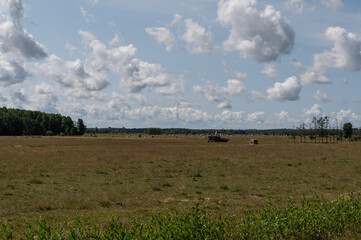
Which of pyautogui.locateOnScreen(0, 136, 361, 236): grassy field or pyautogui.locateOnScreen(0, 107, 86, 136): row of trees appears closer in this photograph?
pyautogui.locateOnScreen(0, 136, 361, 236): grassy field

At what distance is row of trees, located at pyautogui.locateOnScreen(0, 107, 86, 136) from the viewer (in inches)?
6393

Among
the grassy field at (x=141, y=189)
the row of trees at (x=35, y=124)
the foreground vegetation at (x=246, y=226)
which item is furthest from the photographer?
the row of trees at (x=35, y=124)

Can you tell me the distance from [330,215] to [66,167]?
83.6 feet

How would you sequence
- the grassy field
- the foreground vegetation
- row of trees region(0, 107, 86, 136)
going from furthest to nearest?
row of trees region(0, 107, 86, 136) < the grassy field < the foreground vegetation

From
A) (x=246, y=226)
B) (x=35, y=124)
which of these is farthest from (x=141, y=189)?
(x=35, y=124)

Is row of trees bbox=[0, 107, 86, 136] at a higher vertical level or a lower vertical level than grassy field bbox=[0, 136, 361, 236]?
higher

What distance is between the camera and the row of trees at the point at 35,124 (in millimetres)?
162375

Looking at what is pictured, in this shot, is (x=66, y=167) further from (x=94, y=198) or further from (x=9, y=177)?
(x=94, y=198)

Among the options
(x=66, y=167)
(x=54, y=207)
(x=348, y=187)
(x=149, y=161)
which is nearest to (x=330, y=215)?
(x=54, y=207)

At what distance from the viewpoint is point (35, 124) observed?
170750mm

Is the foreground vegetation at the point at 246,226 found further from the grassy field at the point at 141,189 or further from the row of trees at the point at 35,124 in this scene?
the row of trees at the point at 35,124

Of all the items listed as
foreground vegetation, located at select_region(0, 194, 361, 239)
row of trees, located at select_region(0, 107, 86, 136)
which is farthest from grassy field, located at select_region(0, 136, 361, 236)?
row of trees, located at select_region(0, 107, 86, 136)

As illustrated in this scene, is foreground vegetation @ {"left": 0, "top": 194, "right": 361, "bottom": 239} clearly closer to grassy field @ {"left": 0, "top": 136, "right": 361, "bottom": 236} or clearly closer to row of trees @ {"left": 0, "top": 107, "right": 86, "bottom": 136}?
grassy field @ {"left": 0, "top": 136, "right": 361, "bottom": 236}

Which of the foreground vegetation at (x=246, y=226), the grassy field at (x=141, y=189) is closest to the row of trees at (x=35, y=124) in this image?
the grassy field at (x=141, y=189)
